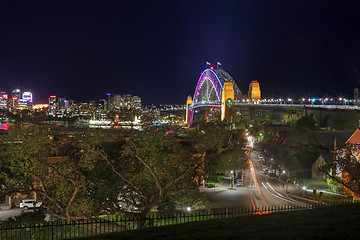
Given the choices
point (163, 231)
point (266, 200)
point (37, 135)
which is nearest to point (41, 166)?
point (37, 135)

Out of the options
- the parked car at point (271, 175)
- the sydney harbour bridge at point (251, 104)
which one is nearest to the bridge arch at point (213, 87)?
the sydney harbour bridge at point (251, 104)

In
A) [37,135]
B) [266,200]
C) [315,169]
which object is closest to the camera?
[37,135]

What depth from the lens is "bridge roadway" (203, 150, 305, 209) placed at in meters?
27.2

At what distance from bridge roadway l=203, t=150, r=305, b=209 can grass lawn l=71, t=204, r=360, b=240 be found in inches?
503

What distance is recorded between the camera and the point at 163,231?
9.88 metres

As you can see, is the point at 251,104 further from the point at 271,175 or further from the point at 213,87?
the point at 271,175

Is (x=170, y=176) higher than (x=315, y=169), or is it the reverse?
(x=170, y=176)

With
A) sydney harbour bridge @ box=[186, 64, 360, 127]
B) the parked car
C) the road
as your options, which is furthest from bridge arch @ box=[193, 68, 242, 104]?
the road

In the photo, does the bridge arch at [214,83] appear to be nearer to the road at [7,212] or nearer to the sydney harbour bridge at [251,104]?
the sydney harbour bridge at [251,104]

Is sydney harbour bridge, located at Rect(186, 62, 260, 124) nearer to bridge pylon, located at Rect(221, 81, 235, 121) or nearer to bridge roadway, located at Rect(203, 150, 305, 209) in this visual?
bridge pylon, located at Rect(221, 81, 235, 121)

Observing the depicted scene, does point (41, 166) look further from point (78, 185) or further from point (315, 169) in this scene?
point (315, 169)

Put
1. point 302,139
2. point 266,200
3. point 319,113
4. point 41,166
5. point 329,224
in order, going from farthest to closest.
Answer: point 319,113 → point 302,139 → point 266,200 → point 41,166 → point 329,224

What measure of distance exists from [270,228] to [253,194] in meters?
22.4

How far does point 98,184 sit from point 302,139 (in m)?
36.8
